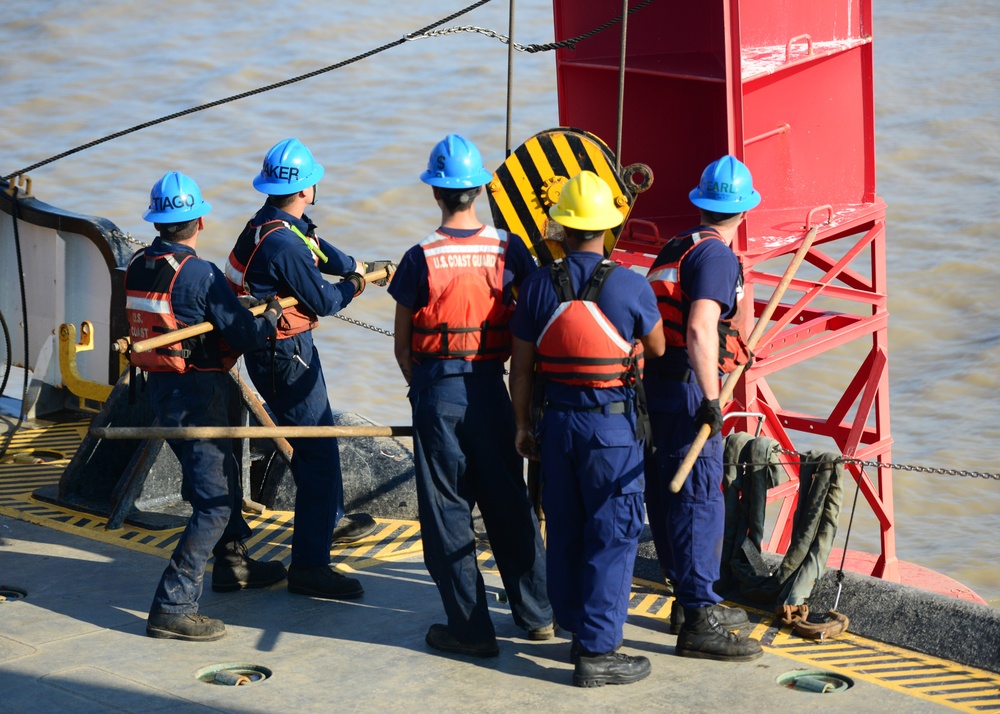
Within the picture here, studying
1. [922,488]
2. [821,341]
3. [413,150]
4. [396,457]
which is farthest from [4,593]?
[413,150]

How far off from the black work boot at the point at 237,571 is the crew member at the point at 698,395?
1.91 m

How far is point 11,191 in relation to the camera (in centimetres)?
875

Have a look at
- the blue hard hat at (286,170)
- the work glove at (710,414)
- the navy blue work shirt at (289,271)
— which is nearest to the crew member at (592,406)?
the work glove at (710,414)

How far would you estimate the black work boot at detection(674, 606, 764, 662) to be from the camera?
4.95 metres

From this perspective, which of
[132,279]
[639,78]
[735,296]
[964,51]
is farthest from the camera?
[964,51]

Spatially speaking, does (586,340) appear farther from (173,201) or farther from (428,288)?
(173,201)

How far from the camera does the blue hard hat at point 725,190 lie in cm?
516

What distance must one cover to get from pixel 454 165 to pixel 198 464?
5.64ft

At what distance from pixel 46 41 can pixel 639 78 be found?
25.1 m

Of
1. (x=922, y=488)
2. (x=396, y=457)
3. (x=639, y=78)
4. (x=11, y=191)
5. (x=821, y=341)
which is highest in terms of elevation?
(x=639, y=78)

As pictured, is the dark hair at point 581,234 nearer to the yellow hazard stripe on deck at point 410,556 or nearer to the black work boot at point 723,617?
the black work boot at point 723,617

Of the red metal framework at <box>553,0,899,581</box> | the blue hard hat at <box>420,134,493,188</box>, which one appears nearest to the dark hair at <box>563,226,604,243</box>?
the blue hard hat at <box>420,134,493,188</box>

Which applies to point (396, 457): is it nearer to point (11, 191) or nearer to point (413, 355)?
point (413, 355)

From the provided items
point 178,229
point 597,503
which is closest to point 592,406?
point 597,503
